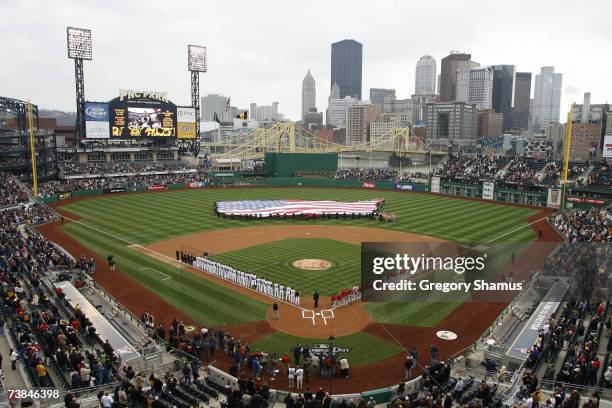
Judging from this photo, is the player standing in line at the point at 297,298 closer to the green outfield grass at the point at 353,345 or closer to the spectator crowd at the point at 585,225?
the green outfield grass at the point at 353,345

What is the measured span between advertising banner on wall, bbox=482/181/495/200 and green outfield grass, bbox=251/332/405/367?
4792 cm

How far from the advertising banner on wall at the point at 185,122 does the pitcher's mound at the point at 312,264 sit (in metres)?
56.6

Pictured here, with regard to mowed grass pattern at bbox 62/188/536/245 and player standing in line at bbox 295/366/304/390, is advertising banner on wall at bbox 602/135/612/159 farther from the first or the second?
player standing in line at bbox 295/366/304/390

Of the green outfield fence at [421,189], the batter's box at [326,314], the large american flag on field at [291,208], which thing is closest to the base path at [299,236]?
the batter's box at [326,314]

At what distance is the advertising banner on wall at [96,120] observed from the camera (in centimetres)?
7150

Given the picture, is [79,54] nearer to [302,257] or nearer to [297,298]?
[302,257]

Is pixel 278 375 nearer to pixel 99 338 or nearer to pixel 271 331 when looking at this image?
pixel 271 331

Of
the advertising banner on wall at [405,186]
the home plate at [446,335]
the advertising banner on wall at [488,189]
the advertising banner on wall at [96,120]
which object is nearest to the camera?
the home plate at [446,335]

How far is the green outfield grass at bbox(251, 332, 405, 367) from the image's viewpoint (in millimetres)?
18141

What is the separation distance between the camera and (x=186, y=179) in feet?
251

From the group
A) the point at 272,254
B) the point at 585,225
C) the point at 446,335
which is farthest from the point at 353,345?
the point at 585,225

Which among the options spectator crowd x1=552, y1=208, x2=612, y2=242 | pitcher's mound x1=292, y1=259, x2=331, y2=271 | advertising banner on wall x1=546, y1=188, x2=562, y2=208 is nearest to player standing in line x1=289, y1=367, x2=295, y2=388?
pitcher's mound x1=292, y1=259, x2=331, y2=271

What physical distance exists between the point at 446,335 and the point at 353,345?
13.6ft

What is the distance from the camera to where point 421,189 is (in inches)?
2781
